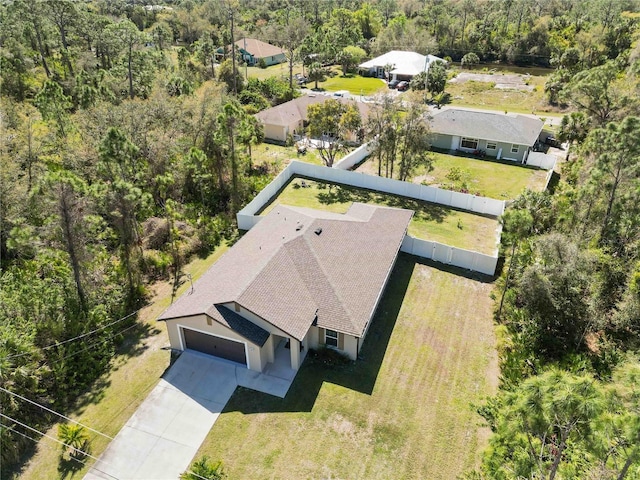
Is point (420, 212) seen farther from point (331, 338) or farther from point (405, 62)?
point (405, 62)

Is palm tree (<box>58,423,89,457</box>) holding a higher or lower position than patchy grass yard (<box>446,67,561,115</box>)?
lower

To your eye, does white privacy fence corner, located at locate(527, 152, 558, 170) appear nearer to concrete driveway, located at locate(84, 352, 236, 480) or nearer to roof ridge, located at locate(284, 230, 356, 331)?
roof ridge, located at locate(284, 230, 356, 331)


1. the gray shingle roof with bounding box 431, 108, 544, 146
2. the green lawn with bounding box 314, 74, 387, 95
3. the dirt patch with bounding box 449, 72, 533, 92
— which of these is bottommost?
the green lawn with bounding box 314, 74, 387, 95

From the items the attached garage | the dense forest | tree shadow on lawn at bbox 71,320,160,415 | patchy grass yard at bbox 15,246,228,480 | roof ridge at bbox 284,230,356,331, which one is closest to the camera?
the dense forest

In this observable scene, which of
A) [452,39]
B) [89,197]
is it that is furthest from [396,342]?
[452,39]

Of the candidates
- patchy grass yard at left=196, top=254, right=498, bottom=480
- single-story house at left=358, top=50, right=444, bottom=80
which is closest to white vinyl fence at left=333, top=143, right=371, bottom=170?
patchy grass yard at left=196, top=254, right=498, bottom=480

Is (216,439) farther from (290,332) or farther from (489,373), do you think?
(489,373)

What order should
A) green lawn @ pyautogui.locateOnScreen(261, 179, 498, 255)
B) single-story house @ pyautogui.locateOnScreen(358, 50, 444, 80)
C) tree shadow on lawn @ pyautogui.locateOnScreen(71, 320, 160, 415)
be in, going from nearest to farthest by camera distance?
tree shadow on lawn @ pyautogui.locateOnScreen(71, 320, 160, 415), green lawn @ pyautogui.locateOnScreen(261, 179, 498, 255), single-story house @ pyautogui.locateOnScreen(358, 50, 444, 80)

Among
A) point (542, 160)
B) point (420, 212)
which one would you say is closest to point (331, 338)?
point (420, 212)
